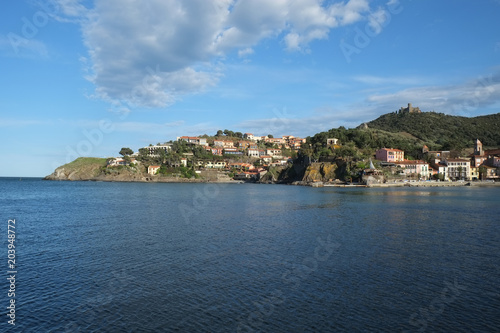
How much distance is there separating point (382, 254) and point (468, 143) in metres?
143

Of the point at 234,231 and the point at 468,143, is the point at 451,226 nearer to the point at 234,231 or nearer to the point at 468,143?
the point at 234,231

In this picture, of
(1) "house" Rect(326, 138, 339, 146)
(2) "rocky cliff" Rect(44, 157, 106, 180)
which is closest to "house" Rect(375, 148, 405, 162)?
(1) "house" Rect(326, 138, 339, 146)

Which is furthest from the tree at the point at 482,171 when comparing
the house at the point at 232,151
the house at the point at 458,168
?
the house at the point at 232,151

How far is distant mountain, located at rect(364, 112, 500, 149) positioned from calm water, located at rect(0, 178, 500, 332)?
12356cm

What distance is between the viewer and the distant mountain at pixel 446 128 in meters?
138

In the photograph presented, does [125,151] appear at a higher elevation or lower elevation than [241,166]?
higher

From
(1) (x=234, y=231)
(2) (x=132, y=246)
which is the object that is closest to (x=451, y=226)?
(1) (x=234, y=231)

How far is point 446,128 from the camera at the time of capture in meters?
158

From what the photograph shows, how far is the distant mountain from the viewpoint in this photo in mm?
137875

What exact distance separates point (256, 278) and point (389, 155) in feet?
341

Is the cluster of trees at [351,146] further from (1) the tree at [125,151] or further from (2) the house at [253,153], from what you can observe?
(1) the tree at [125,151]

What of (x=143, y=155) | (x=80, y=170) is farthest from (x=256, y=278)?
(x=80, y=170)

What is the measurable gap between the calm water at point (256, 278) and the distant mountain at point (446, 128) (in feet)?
405

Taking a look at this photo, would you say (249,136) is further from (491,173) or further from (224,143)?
(491,173)
